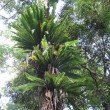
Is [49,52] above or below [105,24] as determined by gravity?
below

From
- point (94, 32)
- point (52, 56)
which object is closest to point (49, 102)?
point (52, 56)

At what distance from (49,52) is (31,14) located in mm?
857

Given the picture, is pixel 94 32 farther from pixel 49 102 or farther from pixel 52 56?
pixel 49 102

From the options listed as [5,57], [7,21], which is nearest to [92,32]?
[7,21]

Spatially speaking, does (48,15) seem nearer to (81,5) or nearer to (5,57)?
(81,5)

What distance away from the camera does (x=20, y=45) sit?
534 centimetres

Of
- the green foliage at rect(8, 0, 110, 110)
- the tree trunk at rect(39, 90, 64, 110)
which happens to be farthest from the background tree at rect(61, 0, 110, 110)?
the tree trunk at rect(39, 90, 64, 110)

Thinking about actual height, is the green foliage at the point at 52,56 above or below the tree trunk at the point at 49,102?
above

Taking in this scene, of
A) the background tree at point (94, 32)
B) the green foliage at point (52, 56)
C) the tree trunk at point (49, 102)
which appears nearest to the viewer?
the tree trunk at point (49, 102)

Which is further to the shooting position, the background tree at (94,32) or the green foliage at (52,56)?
the background tree at (94,32)

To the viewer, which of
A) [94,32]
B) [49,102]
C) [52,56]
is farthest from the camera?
[94,32]

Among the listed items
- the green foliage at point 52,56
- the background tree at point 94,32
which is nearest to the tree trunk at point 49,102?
the green foliage at point 52,56

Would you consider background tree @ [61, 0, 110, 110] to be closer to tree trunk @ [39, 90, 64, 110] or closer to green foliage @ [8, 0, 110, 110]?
green foliage @ [8, 0, 110, 110]

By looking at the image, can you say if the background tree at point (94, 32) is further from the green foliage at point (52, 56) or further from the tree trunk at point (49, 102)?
the tree trunk at point (49, 102)
